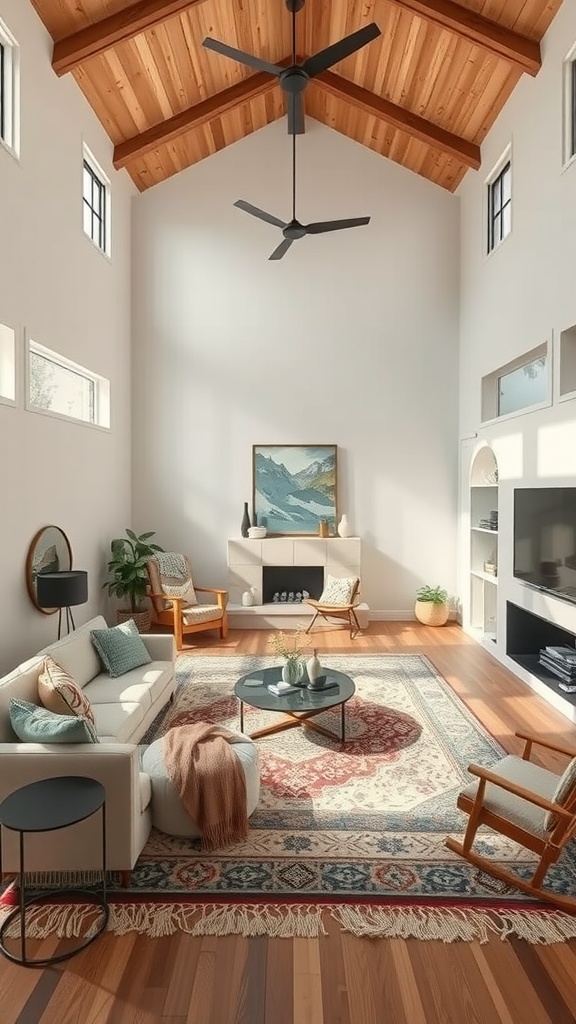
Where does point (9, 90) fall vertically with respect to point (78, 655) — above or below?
above

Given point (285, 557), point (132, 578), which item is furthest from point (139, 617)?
point (285, 557)

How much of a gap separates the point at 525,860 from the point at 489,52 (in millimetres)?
6749

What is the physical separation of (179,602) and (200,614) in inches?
12.5

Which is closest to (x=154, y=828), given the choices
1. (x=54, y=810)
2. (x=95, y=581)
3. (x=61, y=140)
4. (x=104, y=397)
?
(x=54, y=810)

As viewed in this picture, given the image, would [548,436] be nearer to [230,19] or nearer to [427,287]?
[427,287]

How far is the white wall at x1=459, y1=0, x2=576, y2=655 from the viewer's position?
5.11 metres

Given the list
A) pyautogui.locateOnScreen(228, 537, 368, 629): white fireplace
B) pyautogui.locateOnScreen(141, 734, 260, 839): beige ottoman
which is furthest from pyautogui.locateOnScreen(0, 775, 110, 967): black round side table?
pyautogui.locateOnScreen(228, 537, 368, 629): white fireplace

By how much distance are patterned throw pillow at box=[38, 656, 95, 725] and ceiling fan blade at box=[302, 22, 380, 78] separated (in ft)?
14.7

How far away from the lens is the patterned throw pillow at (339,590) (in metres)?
7.63

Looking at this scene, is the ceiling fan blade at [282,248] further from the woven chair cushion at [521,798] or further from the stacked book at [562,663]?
the woven chair cushion at [521,798]

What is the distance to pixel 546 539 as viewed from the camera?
534 centimetres

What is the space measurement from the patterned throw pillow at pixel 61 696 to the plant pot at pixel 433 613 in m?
5.54

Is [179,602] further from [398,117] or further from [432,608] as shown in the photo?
[398,117]

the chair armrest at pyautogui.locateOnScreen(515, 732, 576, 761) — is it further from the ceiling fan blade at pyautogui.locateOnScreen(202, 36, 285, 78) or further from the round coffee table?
the ceiling fan blade at pyautogui.locateOnScreen(202, 36, 285, 78)
